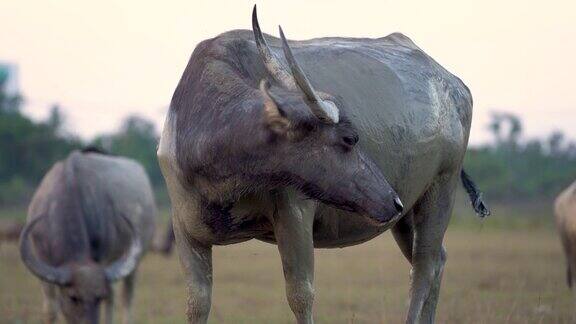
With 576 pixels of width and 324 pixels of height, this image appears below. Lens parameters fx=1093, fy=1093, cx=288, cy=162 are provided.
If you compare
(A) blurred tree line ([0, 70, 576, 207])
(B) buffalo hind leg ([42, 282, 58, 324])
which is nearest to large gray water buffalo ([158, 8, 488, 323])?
(B) buffalo hind leg ([42, 282, 58, 324])

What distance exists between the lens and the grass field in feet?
32.9

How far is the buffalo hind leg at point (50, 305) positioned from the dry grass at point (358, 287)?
0.78 ft

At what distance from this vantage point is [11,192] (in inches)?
1358

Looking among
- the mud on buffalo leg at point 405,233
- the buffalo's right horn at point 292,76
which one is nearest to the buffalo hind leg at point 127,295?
the mud on buffalo leg at point 405,233

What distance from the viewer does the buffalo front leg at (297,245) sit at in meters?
5.61

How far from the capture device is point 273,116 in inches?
204

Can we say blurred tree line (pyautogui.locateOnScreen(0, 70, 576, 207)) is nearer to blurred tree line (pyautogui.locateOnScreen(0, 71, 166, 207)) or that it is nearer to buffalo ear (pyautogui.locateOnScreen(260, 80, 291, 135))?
blurred tree line (pyautogui.locateOnScreen(0, 71, 166, 207))

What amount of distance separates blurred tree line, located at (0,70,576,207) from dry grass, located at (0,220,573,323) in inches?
561

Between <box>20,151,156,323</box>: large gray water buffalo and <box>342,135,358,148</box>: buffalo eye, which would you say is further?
<box>20,151,156,323</box>: large gray water buffalo

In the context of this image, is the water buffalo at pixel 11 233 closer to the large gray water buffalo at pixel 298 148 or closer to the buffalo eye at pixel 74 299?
the buffalo eye at pixel 74 299

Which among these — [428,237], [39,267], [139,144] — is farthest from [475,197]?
[139,144]

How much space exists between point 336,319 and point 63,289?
2.54 m

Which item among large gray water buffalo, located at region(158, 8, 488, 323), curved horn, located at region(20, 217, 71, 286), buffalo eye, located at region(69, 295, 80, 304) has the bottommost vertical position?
buffalo eye, located at region(69, 295, 80, 304)

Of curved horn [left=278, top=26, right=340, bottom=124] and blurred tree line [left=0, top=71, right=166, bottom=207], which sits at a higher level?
curved horn [left=278, top=26, right=340, bottom=124]
